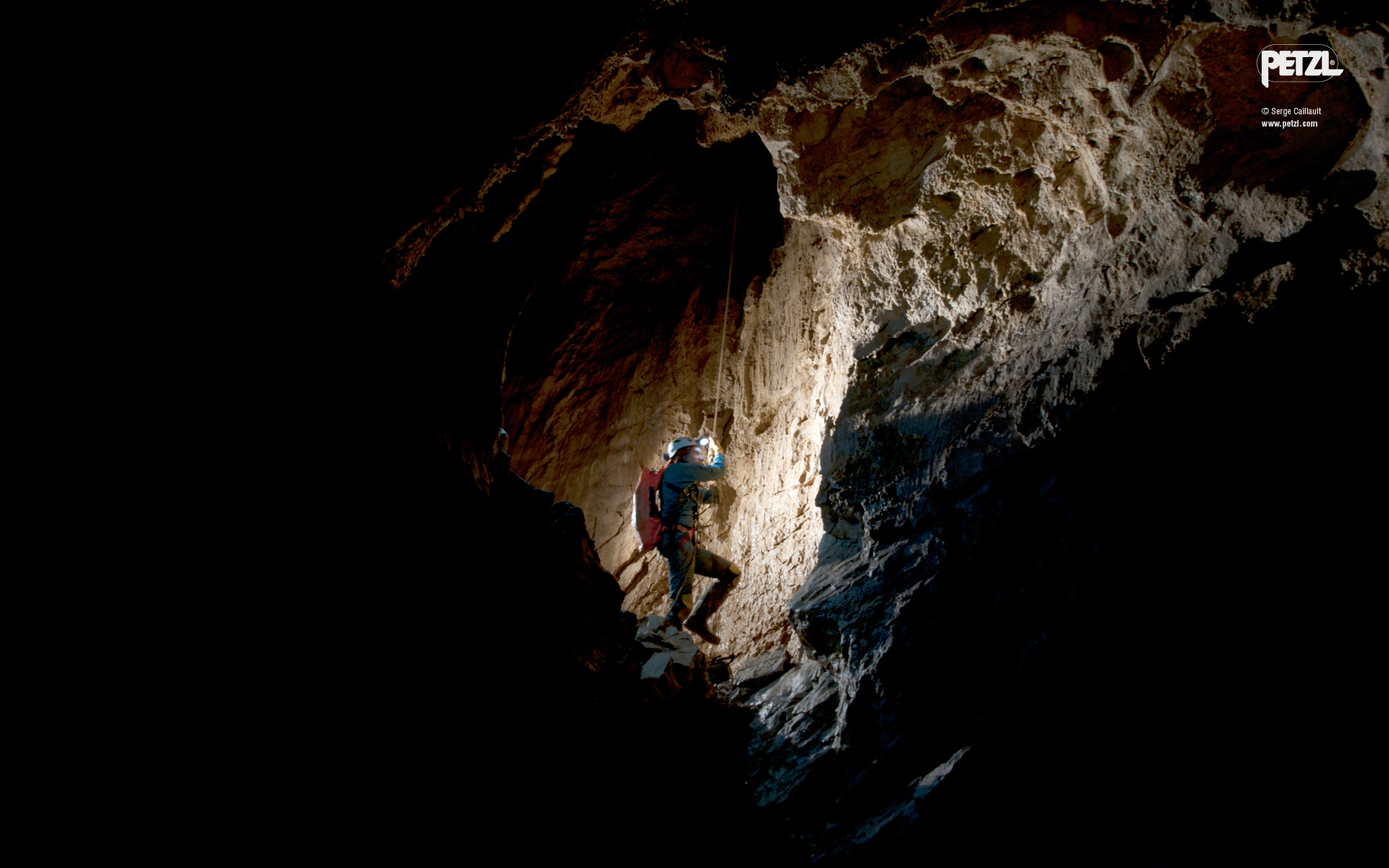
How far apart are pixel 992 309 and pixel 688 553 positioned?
11.9 ft

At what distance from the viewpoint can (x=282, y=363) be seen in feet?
9.36

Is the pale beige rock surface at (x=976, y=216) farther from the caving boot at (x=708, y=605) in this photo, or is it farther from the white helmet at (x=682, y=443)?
the white helmet at (x=682, y=443)

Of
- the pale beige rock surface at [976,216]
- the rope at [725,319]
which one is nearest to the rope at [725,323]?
the rope at [725,319]

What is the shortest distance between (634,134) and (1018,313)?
521cm

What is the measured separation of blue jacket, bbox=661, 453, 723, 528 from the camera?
6.12 metres

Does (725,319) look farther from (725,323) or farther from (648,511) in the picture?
(648,511)

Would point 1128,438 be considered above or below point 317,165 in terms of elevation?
below

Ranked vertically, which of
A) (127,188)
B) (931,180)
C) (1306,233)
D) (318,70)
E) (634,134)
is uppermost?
(634,134)

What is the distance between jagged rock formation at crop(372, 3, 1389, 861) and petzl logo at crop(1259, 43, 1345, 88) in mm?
77

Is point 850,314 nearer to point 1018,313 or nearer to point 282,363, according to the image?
point 1018,313

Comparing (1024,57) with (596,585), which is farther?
(596,585)

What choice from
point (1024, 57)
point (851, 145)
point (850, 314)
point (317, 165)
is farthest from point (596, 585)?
point (1024, 57)

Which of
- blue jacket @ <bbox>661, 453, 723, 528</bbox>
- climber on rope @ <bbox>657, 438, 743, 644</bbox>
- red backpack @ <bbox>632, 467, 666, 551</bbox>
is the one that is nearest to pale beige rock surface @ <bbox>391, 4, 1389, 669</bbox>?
climber on rope @ <bbox>657, 438, 743, 644</bbox>

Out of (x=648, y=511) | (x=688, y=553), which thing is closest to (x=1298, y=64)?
(x=688, y=553)
